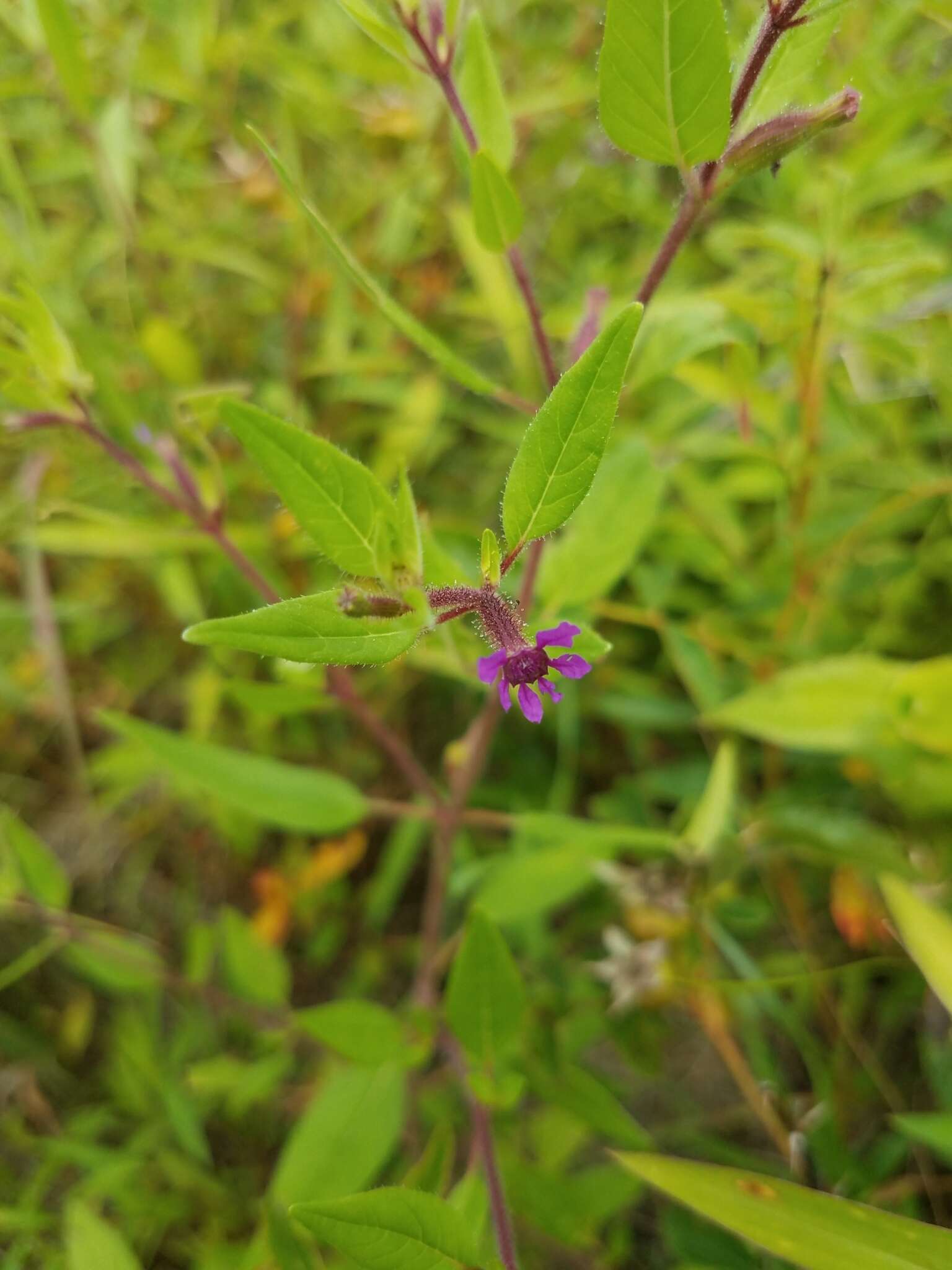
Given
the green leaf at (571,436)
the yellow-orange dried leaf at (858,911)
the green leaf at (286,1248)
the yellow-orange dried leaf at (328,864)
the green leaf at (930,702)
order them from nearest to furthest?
the green leaf at (571,436)
the green leaf at (286,1248)
the green leaf at (930,702)
the yellow-orange dried leaf at (858,911)
the yellow-orange dried leaf at (328,864)

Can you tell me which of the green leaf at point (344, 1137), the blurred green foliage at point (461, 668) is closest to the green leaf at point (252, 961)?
the blurred green foliage at point (461, 668)

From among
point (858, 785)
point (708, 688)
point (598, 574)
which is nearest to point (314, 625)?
point (598, 574)

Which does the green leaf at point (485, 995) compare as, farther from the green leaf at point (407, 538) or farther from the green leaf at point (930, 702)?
the green leaf at point (930, 702)

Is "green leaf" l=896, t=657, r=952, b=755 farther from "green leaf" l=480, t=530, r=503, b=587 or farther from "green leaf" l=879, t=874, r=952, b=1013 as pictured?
"green leaf" l=480, t=530, r=503, b=587

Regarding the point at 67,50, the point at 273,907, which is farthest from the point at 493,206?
the point at 273,907

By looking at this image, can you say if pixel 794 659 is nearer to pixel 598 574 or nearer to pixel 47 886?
pixel 598 574
